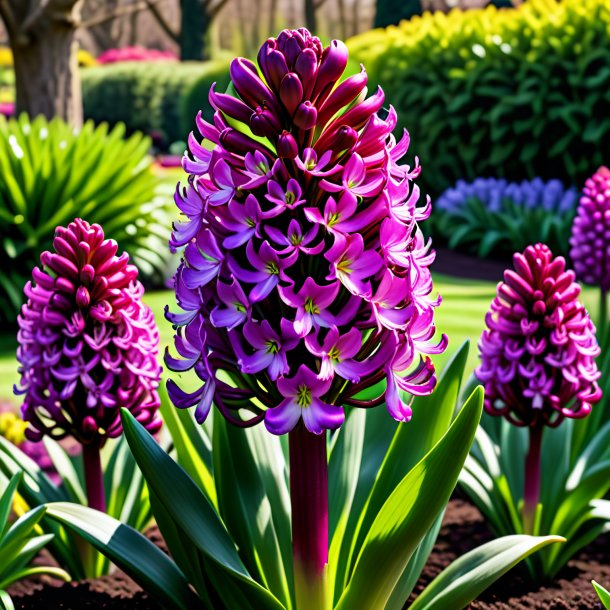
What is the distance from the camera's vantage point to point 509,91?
356 inches

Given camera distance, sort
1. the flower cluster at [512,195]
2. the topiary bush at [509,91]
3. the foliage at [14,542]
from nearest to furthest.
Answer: the foliage at [14,542]
the flower cluster at [512,195]
the topiary bush at [509,91]

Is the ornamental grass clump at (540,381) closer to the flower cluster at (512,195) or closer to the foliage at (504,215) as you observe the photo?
the foliage at (504,215)

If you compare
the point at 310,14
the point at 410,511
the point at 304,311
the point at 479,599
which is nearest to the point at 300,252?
the point at 304,311

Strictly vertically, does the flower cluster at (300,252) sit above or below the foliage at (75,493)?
above

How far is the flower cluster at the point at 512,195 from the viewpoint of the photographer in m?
8.40

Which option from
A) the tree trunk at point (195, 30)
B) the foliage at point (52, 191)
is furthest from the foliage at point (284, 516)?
the tree trunk at point (195, 30)

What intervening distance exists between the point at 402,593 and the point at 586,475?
0.79 m

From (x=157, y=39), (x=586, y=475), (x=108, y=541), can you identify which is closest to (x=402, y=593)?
(x=108, y=541)

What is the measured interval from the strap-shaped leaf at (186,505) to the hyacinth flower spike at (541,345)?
0.97 m

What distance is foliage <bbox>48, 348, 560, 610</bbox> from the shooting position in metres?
1.79

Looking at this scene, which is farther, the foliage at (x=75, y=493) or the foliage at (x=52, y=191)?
the foliage at (x=52, y=191)

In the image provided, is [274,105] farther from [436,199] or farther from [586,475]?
[436,199]

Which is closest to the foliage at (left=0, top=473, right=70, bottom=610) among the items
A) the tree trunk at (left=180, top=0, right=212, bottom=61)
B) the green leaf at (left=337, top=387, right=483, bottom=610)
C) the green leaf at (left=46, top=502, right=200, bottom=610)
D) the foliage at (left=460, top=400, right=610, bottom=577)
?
the green leaf at (left=46, top=502, right=200, bottom=610)

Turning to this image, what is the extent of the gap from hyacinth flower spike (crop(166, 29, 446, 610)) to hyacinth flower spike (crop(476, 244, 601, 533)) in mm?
763
